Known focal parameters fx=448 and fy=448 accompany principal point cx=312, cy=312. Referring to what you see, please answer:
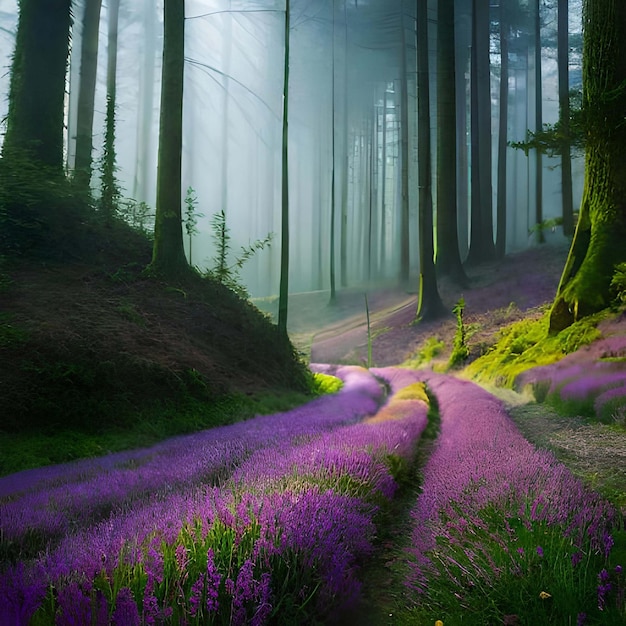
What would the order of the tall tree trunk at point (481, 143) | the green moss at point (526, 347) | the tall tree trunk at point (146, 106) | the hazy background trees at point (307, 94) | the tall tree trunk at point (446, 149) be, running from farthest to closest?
the tall tree trunk at point (481, 143) → the tall tree trunk at point (146, 106) → the tall tree trunk at point (446, 149) → the hazy background trees at point (307, 94) → the green moss at point (526, 347)

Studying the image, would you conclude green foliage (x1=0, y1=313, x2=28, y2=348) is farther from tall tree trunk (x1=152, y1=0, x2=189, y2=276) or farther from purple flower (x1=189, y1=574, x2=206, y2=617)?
tall tree trunk (x1=152, y1=0, x2=189, y2=276)

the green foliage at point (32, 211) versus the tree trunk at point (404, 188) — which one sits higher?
the tree trunk at point (404, 188)

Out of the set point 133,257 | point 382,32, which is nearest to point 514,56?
point 382,32

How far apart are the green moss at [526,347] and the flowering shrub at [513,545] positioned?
3.50m

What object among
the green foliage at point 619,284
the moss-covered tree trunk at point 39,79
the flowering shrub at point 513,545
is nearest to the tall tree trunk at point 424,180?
the green foliage at point 619,284

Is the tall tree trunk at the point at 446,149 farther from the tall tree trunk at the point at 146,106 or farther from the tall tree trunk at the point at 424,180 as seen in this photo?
the tall tree trunk at the point at 146,106

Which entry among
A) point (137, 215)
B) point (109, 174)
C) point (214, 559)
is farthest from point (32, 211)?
Answer: point (214, 559)

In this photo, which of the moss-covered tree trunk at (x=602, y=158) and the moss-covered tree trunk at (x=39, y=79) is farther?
the moss-covered tree trunk at (x=602, y=158)

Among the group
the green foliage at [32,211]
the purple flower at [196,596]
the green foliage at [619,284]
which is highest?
the green foliage at [32,211]

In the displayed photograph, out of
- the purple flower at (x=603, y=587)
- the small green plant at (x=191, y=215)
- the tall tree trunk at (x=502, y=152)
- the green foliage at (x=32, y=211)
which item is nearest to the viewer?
the purple flower at (x=603, y=587)

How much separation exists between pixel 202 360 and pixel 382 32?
15.5m

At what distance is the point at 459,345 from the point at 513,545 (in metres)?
9.23

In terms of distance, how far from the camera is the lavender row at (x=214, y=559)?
1468mm

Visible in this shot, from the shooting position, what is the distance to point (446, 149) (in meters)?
13.9
